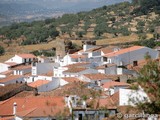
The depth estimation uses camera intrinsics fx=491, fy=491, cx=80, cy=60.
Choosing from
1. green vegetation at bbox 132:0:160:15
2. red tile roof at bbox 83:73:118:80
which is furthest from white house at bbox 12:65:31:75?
green vegetation at bbox 132:0:160:15

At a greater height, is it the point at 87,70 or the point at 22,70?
the point at 87,70

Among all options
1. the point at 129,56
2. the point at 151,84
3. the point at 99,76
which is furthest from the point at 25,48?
the point at 151,84

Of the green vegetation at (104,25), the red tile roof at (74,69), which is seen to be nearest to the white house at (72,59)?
the red tile roof at (74,69)

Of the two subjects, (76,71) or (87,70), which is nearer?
(87,70)

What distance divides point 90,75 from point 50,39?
4911cm

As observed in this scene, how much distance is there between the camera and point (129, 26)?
87188mm

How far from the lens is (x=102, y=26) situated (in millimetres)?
89375

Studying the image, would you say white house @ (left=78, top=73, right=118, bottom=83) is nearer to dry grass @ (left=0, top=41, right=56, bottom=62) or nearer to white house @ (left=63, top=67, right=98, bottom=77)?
white house @ (left=63, top=67, right=98, bottom=77)

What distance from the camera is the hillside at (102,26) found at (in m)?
83.6

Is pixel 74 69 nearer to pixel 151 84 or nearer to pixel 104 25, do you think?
pixel 151 84

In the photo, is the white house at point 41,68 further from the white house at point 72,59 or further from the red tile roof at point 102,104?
the red tile roof at point 102,104

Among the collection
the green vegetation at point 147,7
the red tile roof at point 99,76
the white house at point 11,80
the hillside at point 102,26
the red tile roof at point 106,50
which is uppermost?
the green vegetation at point 147,7

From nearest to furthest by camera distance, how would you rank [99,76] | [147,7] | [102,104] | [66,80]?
[102,104]
[66,80]
[99,76]
[147,7]

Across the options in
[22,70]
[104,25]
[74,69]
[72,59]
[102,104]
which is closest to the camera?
[102,104]
